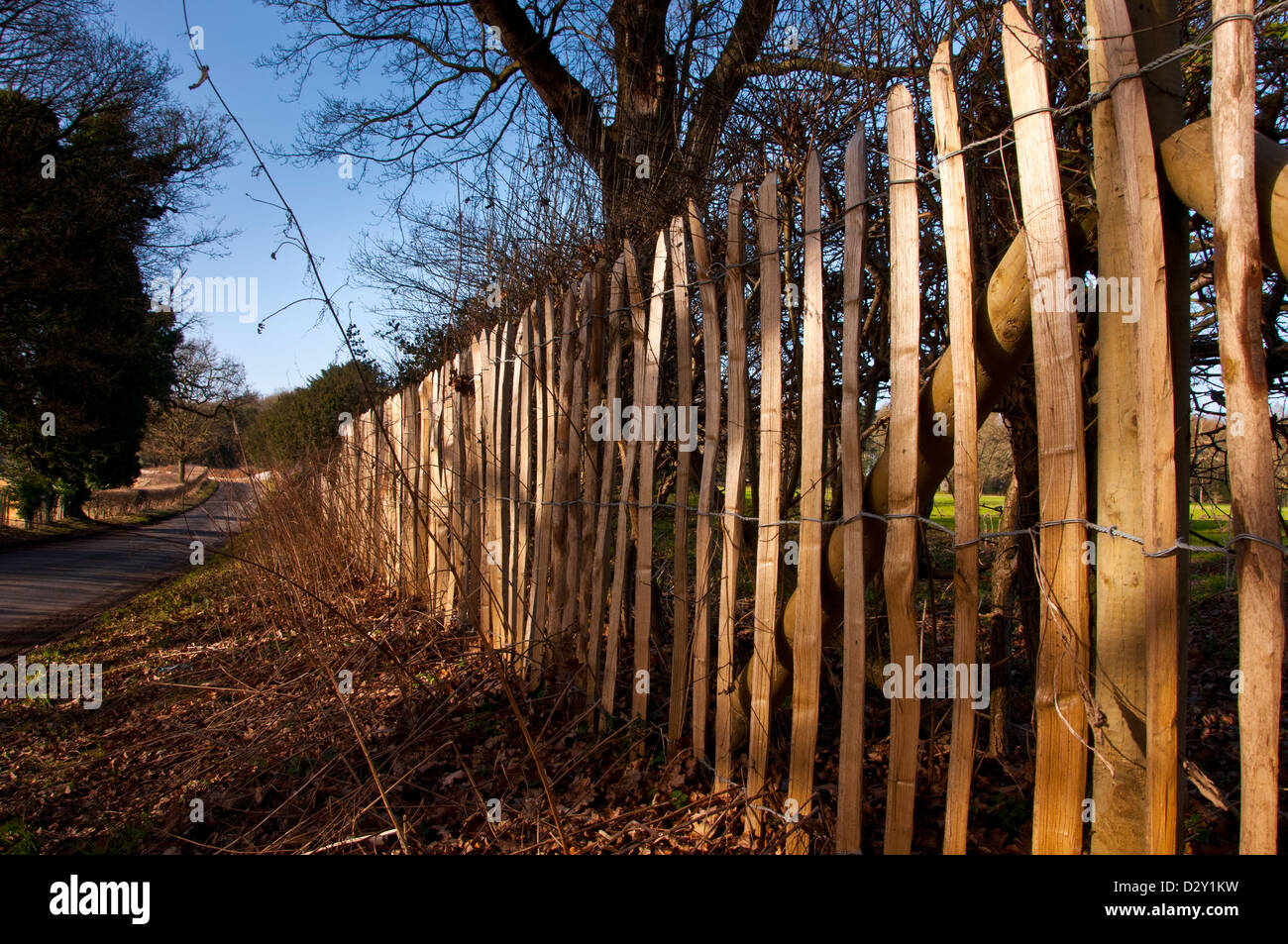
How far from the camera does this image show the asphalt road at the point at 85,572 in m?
6.72

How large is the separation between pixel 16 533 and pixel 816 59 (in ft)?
61.7

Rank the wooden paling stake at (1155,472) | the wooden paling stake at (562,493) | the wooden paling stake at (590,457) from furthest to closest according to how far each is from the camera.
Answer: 1. the wooden paling stake at (562,493)
2. the wooden paling stake at (590,457)
3. the wooden paling stake at (1155,472)

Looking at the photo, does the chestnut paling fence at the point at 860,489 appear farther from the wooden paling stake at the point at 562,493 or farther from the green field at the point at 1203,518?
the green field at the point at 1203,518

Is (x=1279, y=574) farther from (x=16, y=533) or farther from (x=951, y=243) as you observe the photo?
(x=16, y=533)

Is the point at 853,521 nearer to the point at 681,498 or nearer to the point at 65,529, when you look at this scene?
the point at 681,498

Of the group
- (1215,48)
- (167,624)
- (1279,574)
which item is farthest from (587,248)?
(167,624)

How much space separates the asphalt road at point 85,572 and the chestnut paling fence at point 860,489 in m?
2.18

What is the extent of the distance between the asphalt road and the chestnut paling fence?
218cm

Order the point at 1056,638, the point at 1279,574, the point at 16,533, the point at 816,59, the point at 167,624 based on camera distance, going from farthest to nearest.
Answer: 1. the point at 16,533
2. the point at 167,624
3. the point at 816,59
4. the point at 1056,638
5. the point at 1279,574

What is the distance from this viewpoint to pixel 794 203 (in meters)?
3.41

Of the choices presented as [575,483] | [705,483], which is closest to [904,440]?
[705,483]

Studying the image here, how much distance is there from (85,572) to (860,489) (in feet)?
41.5

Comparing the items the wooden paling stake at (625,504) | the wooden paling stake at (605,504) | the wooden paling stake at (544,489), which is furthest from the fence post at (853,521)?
the wooden paling stake at (544,489)
